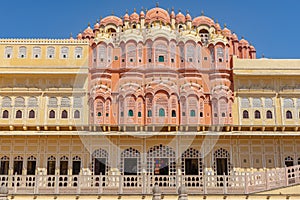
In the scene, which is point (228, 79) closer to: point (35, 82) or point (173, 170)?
point (173, 170)

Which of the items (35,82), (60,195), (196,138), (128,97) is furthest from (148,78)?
(60,195)

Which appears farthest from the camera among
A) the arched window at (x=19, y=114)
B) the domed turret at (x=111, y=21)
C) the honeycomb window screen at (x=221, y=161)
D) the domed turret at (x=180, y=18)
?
the domed turret at (x=180, y=18)

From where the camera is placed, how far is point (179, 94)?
87.6ft

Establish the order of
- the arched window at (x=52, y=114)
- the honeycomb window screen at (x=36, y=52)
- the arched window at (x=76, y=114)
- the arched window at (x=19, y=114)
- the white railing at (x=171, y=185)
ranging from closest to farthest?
the white railing at (x=171, y=185), the arched window at (x=19, y=114), the arched window at (x=52, y=114), the arched window at (x=76, y=114), the honeycomb window screen at (x=36, y=52)

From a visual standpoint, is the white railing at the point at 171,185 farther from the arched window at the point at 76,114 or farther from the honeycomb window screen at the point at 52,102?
the honeycomb window screen at the point at 52,102

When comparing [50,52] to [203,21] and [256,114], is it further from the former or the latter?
[256,114]

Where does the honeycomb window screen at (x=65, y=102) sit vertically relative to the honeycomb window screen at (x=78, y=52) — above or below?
below

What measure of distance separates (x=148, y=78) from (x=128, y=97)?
75.5 inches

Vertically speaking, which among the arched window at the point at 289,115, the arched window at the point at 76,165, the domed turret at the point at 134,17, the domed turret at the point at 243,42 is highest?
the domed turret at the point at 134,17

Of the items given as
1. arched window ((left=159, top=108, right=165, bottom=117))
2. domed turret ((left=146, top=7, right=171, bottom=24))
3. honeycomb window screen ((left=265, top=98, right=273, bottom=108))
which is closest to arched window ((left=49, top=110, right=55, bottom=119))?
arched window ((left=159, top=108, right=165, bottom=117))

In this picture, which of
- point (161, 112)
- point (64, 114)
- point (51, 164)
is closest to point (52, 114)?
point (64, 114)

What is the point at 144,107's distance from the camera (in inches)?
1041

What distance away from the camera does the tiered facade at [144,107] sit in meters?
24.6

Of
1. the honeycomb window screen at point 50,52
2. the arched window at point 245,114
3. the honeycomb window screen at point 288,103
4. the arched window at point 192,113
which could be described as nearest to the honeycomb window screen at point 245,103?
the arched window at point 245,114
